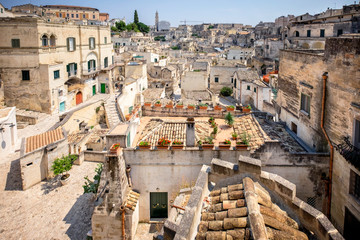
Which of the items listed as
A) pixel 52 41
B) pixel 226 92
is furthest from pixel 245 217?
pixel 226 92

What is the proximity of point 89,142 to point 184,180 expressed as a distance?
15.5 metres

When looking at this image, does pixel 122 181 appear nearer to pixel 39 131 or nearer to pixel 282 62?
pixel 282 62

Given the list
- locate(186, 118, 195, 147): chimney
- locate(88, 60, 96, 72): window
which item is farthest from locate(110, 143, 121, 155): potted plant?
locate(88, 60, 96, 72): window

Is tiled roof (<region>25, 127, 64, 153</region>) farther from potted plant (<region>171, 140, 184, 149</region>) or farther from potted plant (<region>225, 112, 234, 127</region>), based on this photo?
potted plant (<region>225, 112, 234, 127</region>)

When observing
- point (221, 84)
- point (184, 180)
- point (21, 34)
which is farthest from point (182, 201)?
point (221, 84)

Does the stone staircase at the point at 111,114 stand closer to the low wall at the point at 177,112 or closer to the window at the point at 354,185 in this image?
the low wall at the point at 177,112

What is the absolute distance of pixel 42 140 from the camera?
21.2 m

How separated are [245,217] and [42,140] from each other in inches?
719

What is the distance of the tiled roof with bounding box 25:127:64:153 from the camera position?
2006 cm

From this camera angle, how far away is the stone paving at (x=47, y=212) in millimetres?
15297

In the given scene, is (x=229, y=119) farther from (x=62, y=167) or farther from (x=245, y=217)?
(x=62, y=167)

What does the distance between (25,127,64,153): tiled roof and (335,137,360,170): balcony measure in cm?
1795

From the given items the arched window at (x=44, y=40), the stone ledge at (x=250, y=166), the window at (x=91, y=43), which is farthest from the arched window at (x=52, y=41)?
the stone ledge at (x=250, y=166)

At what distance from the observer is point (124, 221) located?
12.3 m
